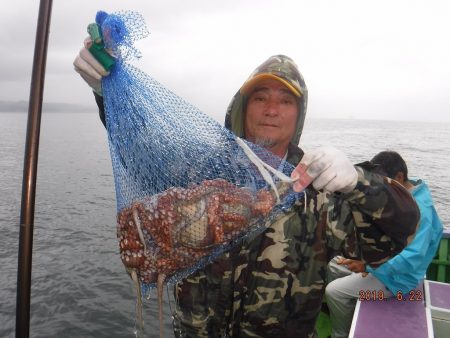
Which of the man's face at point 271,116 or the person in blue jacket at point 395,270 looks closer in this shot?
the man's face at point 271,116

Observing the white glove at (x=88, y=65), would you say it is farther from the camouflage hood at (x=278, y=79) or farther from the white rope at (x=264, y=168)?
the camouflage hood at (x=278, y=79)

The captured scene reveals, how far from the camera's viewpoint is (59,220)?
17.0 meters

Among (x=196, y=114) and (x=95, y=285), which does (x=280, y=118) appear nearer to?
(x=196, y=114)

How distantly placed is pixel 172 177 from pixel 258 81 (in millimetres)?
1151

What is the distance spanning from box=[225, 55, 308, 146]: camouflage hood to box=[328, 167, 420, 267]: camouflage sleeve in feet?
3.33

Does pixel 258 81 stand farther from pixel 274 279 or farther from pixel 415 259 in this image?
pixel 415 259

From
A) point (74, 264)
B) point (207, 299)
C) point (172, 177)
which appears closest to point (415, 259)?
point (207, 299)

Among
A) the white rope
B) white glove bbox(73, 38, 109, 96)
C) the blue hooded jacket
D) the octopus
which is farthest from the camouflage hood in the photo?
the blue hooded jacket

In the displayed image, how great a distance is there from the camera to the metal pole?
1950 millimetres

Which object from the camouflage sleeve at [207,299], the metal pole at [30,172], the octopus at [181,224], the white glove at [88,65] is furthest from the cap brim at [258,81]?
the metal pole at [30,172]

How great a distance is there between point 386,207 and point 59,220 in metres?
17.4

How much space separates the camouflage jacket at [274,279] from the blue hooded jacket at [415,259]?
8.13ft

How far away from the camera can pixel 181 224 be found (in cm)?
199

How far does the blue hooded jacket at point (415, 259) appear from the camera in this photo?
4.60m
